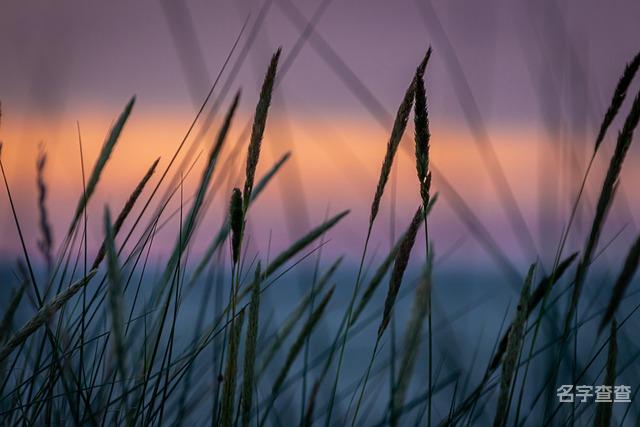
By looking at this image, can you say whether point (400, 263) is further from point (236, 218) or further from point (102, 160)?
point (102, 160)

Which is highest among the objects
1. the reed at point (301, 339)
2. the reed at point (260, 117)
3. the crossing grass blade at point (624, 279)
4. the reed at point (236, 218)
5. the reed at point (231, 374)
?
the reed at point (260, 117)

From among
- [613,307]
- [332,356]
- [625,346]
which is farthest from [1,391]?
[625,346]

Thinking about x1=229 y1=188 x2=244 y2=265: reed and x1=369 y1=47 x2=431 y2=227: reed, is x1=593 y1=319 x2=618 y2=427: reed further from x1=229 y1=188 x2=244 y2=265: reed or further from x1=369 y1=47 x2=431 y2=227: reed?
x1=229 y1=188 x2=244 y2=265: reed

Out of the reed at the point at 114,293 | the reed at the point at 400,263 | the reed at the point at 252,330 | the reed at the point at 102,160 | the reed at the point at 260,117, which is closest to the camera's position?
the reed at the point at 114,293

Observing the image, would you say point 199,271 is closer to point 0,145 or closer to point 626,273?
point 0,145

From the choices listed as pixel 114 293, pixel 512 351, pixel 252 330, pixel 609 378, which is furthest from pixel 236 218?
pixel 609 378

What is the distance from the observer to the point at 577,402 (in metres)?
1.78

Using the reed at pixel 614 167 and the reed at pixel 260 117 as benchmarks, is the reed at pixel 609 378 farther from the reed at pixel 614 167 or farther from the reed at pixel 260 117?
the reed at pixel 260 117

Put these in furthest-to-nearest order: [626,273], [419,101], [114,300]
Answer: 1. [626,273]
2. [419,101]
3. [114,300]

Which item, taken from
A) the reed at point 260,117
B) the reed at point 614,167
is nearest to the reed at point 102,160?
the reed at point 260,117

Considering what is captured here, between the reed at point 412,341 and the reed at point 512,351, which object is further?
the reed at point 412,341

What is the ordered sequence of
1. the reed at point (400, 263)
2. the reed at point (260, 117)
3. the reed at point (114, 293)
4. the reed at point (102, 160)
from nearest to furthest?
the reed at point (114, 293), the reed at point (260, 117), the reed at point (400, 263), the reed at point (102, 160)

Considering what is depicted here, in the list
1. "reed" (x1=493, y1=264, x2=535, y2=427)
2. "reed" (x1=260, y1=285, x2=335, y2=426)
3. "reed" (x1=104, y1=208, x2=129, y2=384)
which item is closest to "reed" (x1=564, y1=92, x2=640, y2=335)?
"reed" (x1=493, y1=264, x2=535, y2=427)

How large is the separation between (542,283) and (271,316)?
0.84 metres
